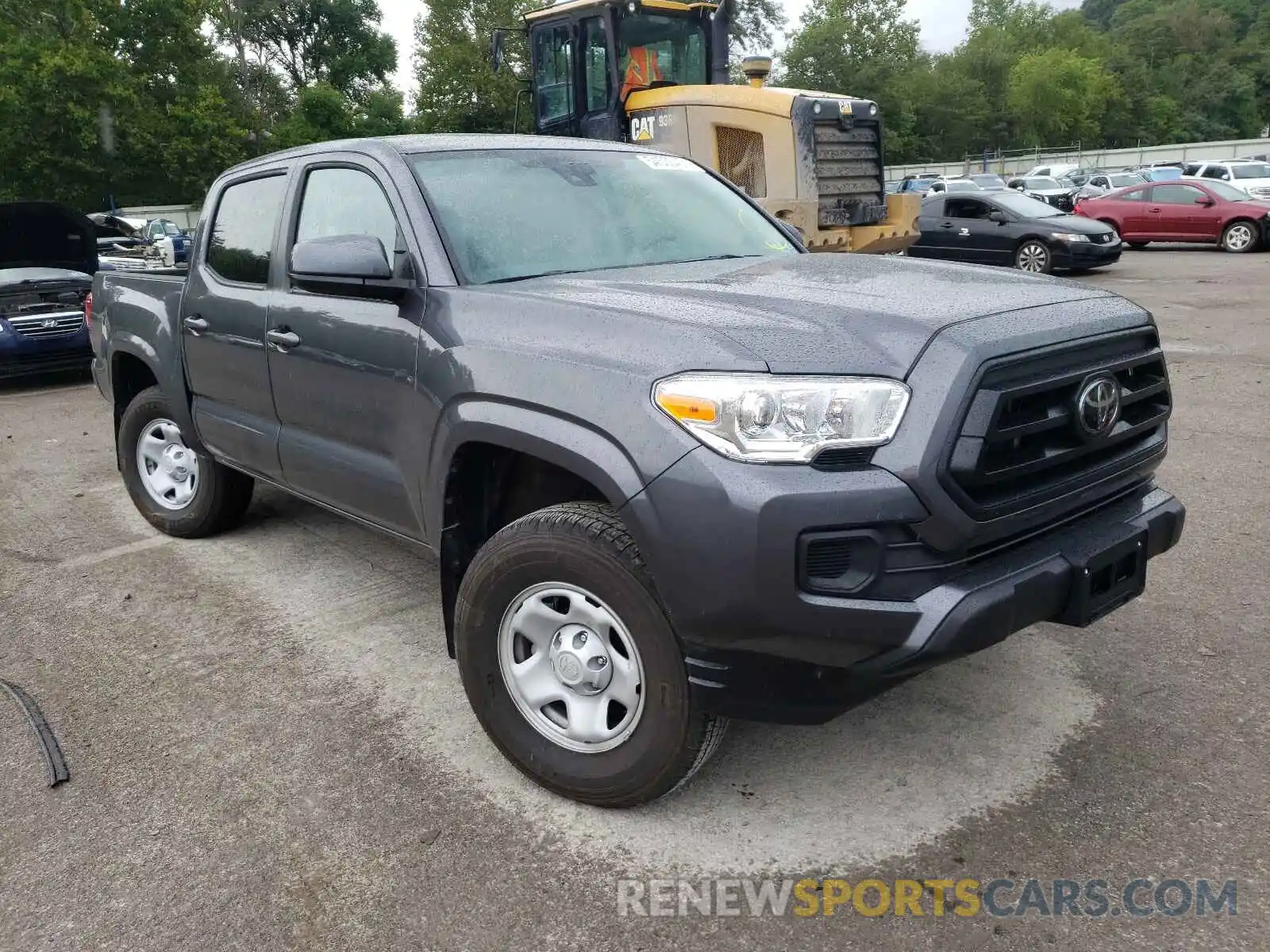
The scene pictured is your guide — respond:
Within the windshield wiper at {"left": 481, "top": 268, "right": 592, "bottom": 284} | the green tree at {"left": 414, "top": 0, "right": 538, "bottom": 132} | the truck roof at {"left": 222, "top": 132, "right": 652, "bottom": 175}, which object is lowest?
the windshield wiper at {"left": 481, "top": 268, "right": 592, "bottom": 284}

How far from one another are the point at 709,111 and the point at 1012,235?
8823mm

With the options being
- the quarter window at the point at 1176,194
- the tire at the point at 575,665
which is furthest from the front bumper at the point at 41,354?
the quarter window at the point at 1176,194

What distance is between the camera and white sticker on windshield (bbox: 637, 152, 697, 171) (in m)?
4.18

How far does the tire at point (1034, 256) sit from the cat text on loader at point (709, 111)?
6.65 metres

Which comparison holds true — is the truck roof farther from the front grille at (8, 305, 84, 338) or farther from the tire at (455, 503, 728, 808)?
the front grille at (8, 305, 84, 338)

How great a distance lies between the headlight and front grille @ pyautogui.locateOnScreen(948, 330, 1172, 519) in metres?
0.20

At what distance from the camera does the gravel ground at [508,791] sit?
7.95 feet

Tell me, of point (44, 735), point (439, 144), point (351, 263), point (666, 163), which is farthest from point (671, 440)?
point (44, 735)

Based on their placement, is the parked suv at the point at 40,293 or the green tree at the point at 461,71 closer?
the parked suv at the point at 40,293

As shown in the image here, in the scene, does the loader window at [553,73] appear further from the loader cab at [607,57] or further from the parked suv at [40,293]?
the parked suv at [40,293]

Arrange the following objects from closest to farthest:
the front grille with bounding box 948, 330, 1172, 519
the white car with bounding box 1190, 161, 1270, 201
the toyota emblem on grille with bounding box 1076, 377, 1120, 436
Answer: the front grille with bounding box 948, 330, 1172, 519 < the toyota emblem on grille with bounding box 1076, 377, 1120, 436 < the white car with bounding box 1190, 161, 1270, 201

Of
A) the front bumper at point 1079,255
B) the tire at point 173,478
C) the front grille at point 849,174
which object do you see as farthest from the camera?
the front bumper at point 1079,255

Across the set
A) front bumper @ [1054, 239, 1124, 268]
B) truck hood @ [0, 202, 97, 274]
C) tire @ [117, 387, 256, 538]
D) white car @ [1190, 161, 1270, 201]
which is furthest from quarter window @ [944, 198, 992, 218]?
tire @ [117, 387, 256, 538]

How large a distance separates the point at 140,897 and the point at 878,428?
2.14 meters
